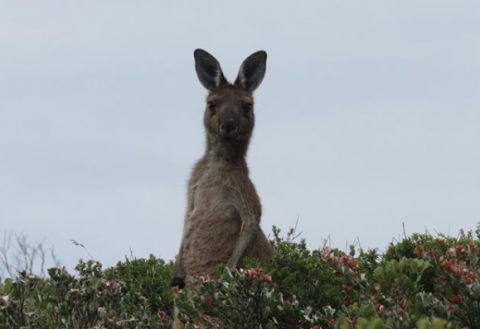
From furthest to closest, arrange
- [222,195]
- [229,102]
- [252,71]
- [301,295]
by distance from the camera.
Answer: [252,71] → [229,102] → [222,195] → [301,295]

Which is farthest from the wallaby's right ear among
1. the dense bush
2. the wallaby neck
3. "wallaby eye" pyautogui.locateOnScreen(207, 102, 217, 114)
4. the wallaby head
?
the dense bush

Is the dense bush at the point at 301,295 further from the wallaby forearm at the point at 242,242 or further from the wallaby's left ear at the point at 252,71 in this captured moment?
the wallaby's left ear at the point at 252,71

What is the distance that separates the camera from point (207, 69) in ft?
36.4

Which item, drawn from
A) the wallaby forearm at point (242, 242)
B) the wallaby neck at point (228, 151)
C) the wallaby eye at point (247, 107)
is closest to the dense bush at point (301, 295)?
the wallaby forearm at point (242, 242)

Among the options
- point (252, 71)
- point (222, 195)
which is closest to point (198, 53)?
point (252, 71)

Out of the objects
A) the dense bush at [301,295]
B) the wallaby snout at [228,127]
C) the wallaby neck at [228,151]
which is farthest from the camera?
the wallaby neck at [228,151]

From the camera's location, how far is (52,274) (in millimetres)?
8820

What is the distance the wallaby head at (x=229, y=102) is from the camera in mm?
10414

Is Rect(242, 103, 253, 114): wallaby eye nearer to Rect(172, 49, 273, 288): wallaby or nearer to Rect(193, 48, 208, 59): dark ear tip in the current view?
Rect(172, 49, 273, 288): wallaby

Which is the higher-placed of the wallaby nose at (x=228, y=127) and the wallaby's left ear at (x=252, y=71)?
the wallaby's left ear at (x=252, y=71)

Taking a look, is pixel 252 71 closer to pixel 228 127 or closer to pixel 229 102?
pixel 229 102

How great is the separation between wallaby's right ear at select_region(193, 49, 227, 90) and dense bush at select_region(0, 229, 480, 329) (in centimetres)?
207

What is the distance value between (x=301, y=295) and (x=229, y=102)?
2520 millimetres

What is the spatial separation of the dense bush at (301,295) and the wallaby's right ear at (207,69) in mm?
2073
